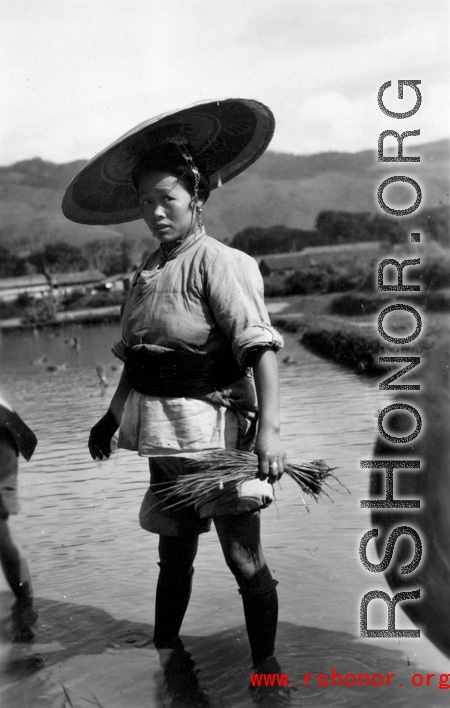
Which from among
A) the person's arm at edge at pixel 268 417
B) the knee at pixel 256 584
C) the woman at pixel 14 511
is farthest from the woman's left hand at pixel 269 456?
the woman at pixel 14 511

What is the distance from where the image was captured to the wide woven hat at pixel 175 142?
2.93m

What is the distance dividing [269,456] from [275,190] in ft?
4.33

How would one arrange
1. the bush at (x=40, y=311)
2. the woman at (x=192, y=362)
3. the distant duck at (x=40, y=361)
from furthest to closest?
the distant duck at (x=40, y=361) → the bush at (x=40, y=311) → the woman at (x=192, y=362)

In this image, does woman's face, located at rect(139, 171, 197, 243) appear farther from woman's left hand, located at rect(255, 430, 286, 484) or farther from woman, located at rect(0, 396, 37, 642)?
woman, located at rect(0, 396, 37, 642)

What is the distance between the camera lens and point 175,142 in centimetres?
297

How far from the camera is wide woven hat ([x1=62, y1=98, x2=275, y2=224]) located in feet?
9.61

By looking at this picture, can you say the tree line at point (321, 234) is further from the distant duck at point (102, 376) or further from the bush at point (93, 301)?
the distant duck at point (102, 376)

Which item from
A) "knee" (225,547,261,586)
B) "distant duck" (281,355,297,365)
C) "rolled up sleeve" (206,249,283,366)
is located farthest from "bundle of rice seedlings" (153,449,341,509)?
"distant duck" (281,355,297,365)

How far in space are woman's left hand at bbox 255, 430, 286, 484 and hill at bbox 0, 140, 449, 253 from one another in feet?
2.94

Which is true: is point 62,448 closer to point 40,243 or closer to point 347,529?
point 40,243

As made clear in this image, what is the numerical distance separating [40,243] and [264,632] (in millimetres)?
2384

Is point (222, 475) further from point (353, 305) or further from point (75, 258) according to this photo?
point (75, 258)

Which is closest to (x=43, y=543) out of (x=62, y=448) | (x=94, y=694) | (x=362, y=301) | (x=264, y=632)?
(x=62, y=448)

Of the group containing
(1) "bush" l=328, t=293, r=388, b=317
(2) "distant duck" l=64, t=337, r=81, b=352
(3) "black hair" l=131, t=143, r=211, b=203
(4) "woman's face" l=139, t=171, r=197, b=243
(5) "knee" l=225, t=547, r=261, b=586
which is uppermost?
(3) "black hair" l=131, t=143, r=211, b=203
